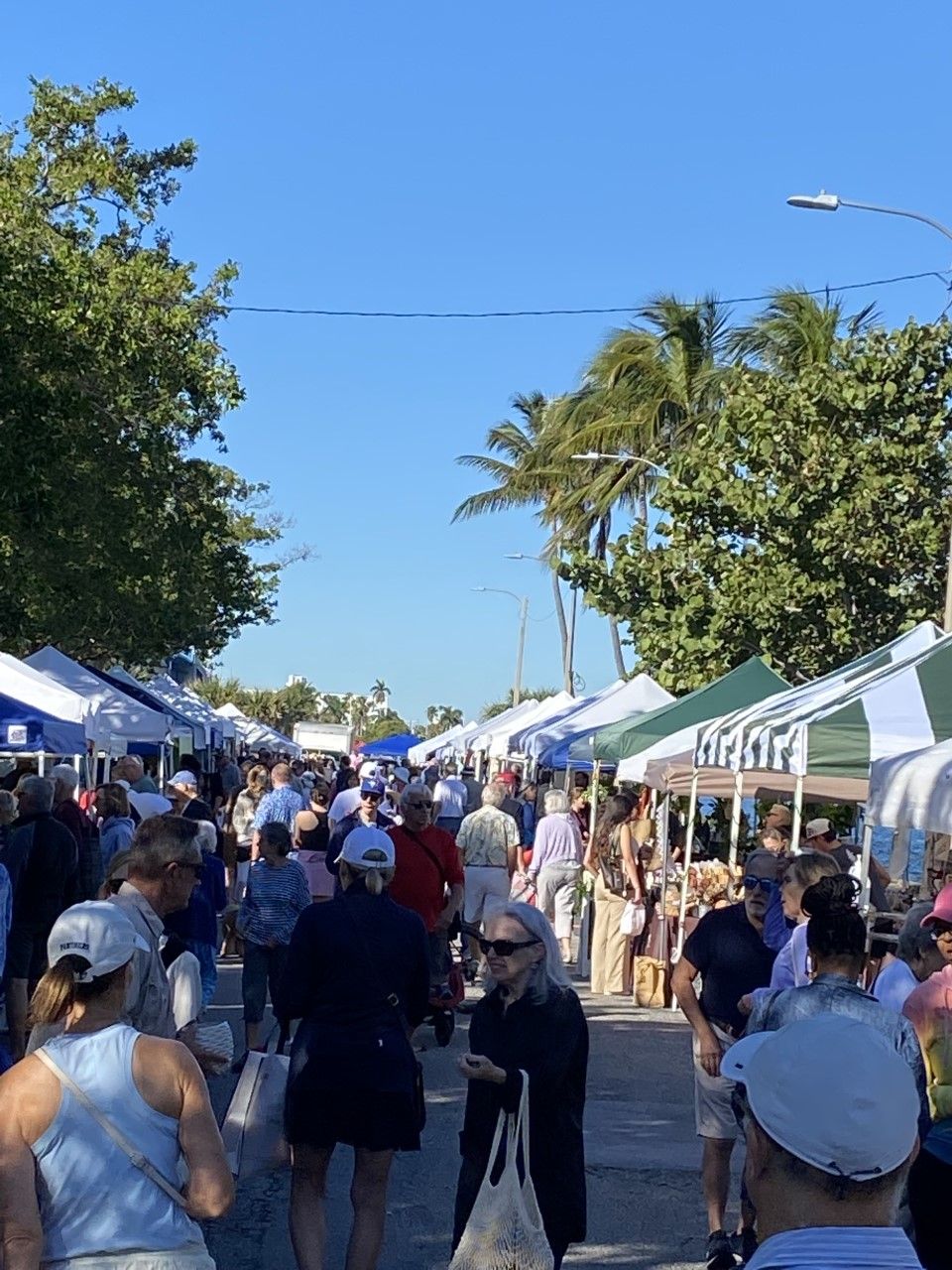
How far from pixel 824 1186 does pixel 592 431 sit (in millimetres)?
43583

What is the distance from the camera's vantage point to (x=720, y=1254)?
7.36 metres

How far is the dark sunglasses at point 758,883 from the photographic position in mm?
8094

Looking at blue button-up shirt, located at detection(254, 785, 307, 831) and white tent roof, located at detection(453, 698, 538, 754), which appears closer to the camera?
blue button-up shirt, located at detection(254, 785, 307, 831)

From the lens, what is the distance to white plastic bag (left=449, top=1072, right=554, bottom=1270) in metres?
5.30

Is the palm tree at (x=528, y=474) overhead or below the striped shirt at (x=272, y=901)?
overhead

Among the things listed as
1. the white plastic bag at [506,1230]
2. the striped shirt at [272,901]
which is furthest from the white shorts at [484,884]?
the white plastic bag at [506,1230]

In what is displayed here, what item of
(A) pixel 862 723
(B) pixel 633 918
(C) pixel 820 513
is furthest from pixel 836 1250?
(C) pixel 820 513

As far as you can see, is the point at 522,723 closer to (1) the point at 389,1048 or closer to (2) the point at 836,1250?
(1) the point at 389,1048

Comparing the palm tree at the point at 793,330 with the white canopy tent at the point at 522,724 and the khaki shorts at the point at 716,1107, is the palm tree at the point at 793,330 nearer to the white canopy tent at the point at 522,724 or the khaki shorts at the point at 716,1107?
the white canopy tent at the point at 522,724

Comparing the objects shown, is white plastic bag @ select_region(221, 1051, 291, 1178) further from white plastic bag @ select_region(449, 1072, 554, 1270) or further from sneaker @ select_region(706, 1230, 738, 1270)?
sneaker @ select_region(706, 1230, 738, 1270)

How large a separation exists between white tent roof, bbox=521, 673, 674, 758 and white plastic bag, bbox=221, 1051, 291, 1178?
19321 mm

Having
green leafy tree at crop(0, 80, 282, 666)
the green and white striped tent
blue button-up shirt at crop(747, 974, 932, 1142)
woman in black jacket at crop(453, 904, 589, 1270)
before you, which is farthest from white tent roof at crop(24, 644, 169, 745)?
blue button-up shirt at crop(747, 974, 932, 1142)

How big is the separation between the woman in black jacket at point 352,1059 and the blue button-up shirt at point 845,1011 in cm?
127

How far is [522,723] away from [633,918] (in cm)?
1808
